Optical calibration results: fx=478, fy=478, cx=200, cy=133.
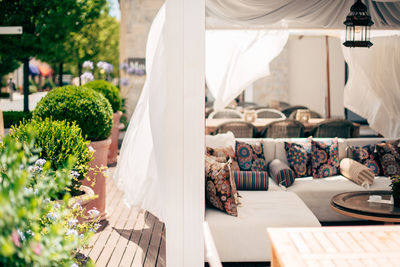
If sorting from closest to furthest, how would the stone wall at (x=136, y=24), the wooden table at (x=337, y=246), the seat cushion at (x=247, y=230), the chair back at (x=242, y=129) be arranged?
the wooden table at (x=337, y=246) → the seat cushion at (x=247, y=230) → the chair back at (x=242, y=129) → the stone wall at (x=136, y=24)

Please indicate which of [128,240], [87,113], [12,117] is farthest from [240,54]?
[12,117]

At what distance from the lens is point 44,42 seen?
26.5 feet

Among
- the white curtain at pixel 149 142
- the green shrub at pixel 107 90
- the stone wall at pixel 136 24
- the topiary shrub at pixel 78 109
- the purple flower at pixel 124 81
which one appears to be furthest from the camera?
the stone wall at pixel 136 24

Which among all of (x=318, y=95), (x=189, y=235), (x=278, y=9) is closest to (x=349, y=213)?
(x=189, y=235)

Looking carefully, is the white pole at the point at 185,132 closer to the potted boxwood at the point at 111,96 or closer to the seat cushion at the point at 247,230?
the seat cushion at the point at 247,230

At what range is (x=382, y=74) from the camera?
23.5 feet

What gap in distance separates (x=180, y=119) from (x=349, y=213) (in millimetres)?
1928

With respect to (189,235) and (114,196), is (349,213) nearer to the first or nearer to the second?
(189,235)

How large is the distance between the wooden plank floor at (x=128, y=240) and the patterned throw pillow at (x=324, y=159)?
1985 mm

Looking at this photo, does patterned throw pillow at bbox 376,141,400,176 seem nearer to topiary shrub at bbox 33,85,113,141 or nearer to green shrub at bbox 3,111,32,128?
topiary shrub at bbox 33,85,113,141

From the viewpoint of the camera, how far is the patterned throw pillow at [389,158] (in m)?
5.79

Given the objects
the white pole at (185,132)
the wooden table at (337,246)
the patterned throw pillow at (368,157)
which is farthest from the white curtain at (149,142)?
the patterned throw pillow at (368,157)

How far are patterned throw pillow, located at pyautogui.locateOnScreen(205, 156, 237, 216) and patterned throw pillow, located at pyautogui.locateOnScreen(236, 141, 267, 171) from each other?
1.28 m

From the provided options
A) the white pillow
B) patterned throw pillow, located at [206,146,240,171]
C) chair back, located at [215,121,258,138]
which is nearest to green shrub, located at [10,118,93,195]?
patterned throw pillow, located at [206,146,240,171]
